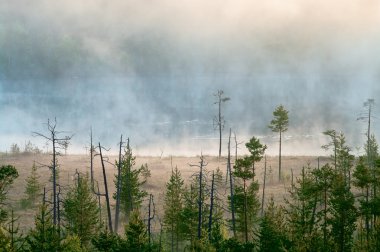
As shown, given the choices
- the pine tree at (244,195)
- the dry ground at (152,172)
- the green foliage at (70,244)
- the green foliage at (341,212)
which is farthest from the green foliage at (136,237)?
the dry ground at (152,172)

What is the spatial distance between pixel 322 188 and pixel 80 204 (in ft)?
75.3

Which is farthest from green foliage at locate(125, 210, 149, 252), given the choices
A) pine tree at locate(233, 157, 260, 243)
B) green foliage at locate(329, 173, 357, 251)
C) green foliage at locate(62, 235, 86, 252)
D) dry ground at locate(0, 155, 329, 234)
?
dry ground at locate(0, 155, 329, 234)

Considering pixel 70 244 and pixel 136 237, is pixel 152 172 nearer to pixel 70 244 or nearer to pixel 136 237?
pixel 136 237

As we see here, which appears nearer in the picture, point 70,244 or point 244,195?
point 70,244

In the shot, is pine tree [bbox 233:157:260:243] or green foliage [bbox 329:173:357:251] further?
pine tree [bbox 233:157:260:243]

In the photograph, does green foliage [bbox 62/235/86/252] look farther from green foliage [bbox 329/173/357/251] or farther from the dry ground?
the dry ground

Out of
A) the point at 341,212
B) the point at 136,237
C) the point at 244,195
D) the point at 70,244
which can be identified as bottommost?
the point at 70,244

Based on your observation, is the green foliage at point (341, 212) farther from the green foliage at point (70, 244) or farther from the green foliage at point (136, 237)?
the green foliage at point (70, 244)

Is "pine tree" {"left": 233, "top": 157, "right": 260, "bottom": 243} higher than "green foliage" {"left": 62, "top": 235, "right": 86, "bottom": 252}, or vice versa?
"pine tree" {"left": 233, "top": 157, "right": 260, "bottom": 243}

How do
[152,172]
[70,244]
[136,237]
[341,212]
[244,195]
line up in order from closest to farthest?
[70,244] → [136,237] → [341,212] → [244,195] → [152,172]

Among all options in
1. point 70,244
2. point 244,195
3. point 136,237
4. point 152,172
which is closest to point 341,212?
point 244,195

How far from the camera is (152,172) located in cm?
8706

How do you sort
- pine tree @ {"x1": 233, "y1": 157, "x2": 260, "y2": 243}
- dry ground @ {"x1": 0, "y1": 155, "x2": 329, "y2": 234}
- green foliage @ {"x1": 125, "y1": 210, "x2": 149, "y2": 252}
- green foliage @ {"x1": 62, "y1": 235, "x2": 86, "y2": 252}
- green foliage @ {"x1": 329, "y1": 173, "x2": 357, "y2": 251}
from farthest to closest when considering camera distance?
1. dry ground @ {"x1": 0, "y1": 155, "x2": 329, "y2": 234}
2. pine tree @ {"x1": 233, "y1": 157, "x2": 260, "y2": 243}
3. green foliage @ {"x1": 329, "y1": 173, "x2": 357, "y2": 251}
4. green foliage @ {"x1": 125, "y1": 210, "x2": 149, "y2": 252}
5. green foliage @ {"x1": 62, "y1": 235, "x2": 86, "y2": 252}

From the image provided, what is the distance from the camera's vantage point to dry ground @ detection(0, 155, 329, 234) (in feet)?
226
